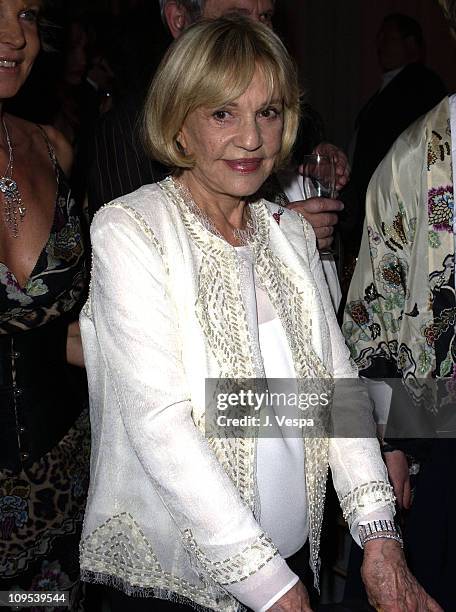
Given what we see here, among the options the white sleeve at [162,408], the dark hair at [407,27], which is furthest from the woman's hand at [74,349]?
the dark hair at [407,27]

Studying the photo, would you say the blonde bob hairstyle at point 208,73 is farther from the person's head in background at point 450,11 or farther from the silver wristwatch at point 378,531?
the silver wristwatch at point 378,531

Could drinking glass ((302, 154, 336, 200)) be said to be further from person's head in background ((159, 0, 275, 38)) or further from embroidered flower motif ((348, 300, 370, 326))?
person's head in background ((159, 0, 275, 38))

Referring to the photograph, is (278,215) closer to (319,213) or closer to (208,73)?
(319,213)

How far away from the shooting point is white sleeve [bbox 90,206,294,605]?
1.67 meters

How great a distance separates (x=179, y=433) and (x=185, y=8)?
1.42 meters

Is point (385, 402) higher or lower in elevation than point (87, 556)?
higher

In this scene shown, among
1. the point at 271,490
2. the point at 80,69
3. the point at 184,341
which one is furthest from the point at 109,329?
the point at 80,69

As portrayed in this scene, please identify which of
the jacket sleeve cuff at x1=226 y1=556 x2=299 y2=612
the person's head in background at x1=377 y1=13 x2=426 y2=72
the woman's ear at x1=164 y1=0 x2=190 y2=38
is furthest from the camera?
the person's head in background at x1=377 y1=13 x2=426 y2=72

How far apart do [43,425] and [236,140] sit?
0.83 m

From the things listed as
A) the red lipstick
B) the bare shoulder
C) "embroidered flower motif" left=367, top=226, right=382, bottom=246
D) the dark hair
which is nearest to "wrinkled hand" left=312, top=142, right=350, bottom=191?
"embroidered flower motif" left=367, top=226, right=382, bottom=246

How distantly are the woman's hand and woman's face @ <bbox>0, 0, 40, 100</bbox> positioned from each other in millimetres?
605

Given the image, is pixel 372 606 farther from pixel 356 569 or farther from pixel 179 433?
pixel 179 433

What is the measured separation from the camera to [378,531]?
180 cm

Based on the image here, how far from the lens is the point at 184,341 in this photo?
180cm
